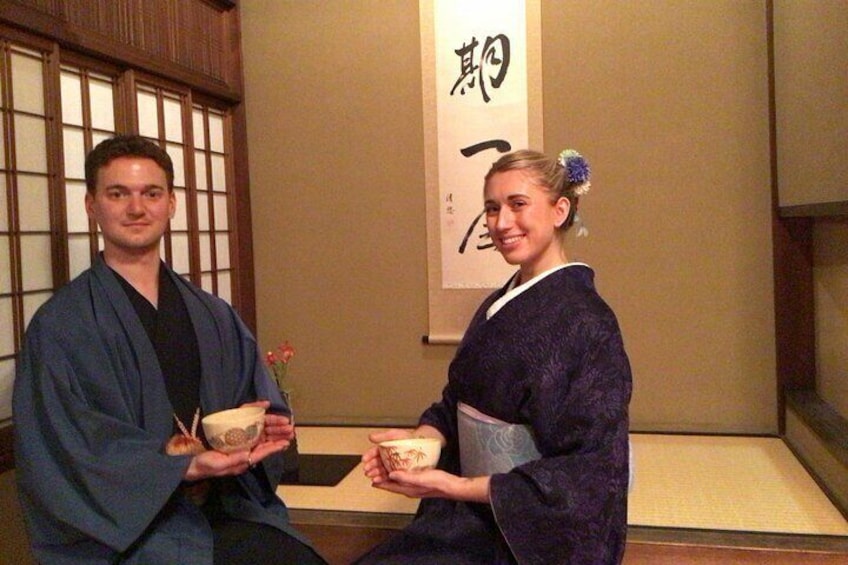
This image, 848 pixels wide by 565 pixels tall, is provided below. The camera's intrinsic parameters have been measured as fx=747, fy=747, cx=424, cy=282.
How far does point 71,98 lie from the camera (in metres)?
2.54

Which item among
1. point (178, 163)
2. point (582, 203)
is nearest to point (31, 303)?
point (178, 163)

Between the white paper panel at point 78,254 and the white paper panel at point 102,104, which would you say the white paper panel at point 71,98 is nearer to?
the white paper panel at point 102,104

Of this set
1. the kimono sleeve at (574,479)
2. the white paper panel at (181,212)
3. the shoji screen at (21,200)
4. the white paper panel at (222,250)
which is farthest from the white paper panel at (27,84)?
the kimono sleeve at (574,479)

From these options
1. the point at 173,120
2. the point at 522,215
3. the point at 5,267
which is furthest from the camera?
the point at 173,120

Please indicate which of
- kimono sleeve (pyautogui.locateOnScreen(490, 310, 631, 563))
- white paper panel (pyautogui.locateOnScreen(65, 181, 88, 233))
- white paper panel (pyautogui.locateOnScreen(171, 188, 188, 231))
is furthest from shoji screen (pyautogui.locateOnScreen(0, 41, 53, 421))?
kimono sleeve (pyautogui.locateOnScreen(490, 310, 631, 563))

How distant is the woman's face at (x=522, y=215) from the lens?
1.80 meters

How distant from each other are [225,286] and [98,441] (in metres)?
1.93

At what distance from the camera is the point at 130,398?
71.5 inches

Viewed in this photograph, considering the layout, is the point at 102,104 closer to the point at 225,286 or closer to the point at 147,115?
the point at 147,115

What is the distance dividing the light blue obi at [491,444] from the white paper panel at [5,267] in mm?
1435

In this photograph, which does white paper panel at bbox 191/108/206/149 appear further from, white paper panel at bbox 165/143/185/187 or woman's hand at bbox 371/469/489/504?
Result: woman's hand at bbox 371/469/489/504

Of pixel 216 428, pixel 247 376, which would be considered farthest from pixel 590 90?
pixel 216 428

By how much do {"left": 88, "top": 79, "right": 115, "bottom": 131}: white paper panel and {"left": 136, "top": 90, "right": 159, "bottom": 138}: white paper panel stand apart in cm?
13

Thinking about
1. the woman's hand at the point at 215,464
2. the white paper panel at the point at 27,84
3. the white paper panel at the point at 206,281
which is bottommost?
the woman's hand at the point at 215,464
